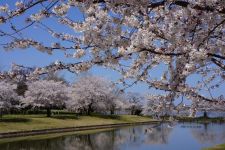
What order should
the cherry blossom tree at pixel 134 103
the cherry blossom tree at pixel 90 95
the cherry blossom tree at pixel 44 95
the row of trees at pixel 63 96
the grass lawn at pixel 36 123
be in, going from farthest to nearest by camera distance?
the cherry blossom tree at pixel 134 103 → the cherry blossom tree at pixel 90 95 → the cherry blossom tree at pixel 44 95 → the row of trees at pixel 63 96 → the grass lawn at pixel 36 123

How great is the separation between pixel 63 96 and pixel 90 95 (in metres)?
5.20

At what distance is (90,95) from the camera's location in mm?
58844

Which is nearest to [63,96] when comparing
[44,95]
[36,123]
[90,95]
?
[44,95]

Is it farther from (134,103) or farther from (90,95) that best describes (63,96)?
(134,103)

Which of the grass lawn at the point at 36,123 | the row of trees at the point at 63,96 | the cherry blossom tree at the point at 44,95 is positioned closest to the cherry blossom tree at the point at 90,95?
the row of trees at the point at 63,96

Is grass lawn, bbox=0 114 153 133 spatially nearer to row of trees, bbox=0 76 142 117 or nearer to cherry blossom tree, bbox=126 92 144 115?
row of trees, bbox=0 76 142 117

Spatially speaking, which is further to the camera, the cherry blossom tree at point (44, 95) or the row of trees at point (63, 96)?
the cherry blossom tree at point (44, 95)

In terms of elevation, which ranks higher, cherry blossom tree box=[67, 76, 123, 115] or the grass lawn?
cherry blossom tree box=[67, 76, 123, 115]

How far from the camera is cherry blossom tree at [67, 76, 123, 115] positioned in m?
58.7

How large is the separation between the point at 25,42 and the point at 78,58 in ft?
2.00

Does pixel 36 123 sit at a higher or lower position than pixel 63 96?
lower

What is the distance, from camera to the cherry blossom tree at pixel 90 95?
58656 millimetres

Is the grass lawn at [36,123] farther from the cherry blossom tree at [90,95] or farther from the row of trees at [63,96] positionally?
the cherry blossom tree at [90,95]

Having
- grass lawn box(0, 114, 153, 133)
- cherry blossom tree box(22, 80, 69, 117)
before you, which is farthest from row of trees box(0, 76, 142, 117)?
grass lawn box(0, 114, 153, 133)
